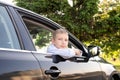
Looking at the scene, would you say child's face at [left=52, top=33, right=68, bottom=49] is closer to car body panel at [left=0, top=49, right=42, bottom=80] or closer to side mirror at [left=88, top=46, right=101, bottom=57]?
side mirror at [left=88, top=46, right=101, bottom=57]

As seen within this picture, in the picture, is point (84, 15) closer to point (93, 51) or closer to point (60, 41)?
point (93, 51)

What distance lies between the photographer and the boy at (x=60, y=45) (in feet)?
15.2

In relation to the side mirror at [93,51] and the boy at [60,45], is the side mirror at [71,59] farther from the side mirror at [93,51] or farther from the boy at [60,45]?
the side mirror at [93,51]

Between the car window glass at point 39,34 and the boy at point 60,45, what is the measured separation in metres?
0.09

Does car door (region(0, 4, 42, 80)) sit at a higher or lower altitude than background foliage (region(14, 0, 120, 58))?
lower

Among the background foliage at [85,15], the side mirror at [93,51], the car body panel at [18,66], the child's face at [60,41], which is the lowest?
the car body panel at [18,66]

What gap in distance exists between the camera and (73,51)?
4898mm

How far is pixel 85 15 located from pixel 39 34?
1247 inches

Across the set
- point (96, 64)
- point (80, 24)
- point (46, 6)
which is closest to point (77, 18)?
point (80, 24)

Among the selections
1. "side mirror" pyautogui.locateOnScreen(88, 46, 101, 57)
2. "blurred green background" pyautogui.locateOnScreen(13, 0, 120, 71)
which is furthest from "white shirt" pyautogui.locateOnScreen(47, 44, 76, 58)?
"blurred green background" pyautogui.locateOnScreen(13, 0, 120, 71)

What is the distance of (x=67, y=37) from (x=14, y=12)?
2.90ft

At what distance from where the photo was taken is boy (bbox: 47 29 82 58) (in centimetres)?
463

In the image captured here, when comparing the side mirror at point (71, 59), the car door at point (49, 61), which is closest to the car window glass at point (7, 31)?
the car door at point (49, 61)

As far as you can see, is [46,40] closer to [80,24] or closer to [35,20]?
[35,20]
